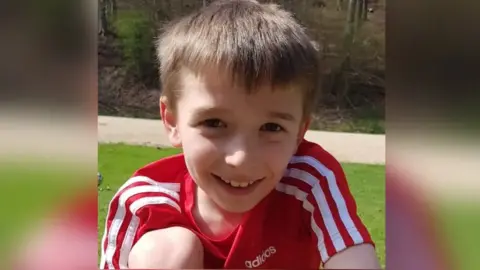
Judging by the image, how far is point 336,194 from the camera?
0.80 meters

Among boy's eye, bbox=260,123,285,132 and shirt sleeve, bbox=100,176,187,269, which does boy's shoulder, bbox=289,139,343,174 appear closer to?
boy's eye, bbox=260,123,285,132

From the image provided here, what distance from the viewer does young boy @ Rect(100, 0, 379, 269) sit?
0.75 meters

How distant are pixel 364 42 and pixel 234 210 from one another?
0.29m

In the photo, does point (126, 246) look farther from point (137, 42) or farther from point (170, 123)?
point (137, 42)

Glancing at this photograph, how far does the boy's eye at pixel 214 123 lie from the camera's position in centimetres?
77

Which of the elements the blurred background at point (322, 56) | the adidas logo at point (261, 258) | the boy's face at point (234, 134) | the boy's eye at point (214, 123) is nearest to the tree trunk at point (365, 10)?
the blurred background at point (322, 56)

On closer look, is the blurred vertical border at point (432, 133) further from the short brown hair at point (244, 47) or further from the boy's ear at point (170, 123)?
the boy's ear at point (170, 123)

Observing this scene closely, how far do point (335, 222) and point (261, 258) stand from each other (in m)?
0.12

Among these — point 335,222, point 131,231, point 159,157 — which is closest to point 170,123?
point 159,157

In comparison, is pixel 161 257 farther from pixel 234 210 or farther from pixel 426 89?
pixel 426 89

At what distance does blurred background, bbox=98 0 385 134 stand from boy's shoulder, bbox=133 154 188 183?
7cm

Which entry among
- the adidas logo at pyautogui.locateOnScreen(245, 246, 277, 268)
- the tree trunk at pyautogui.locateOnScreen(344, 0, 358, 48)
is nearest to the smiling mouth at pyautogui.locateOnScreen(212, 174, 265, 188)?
the adidas logo at pyautogui.locateOnScreen(245, 246, 277, 268)

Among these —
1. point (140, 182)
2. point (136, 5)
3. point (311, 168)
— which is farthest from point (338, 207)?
point (136, 5)

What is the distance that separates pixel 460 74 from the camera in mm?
818
